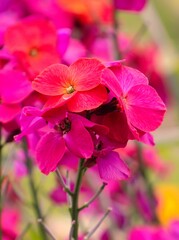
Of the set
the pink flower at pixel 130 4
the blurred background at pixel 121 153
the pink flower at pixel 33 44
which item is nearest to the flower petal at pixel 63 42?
the pink flower at pixel 33 44

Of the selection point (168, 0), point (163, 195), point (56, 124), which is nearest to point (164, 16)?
point (168, 0)

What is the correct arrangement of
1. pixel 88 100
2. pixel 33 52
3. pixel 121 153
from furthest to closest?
pixel 121 153 → pixel 33 52 → pixel 88 100

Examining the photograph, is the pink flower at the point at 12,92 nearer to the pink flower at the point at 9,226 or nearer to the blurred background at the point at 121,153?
the blurred background at the point at 121,153

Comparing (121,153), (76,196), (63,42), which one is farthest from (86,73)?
(121,153)

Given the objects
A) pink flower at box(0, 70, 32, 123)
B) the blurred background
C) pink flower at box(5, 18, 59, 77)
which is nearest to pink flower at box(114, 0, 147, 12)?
the blurred background

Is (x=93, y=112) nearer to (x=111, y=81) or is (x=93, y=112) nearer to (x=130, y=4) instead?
(x=111, y=81)

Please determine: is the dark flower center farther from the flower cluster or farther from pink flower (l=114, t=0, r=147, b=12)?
pink flower (l=114, t=0, r=147, b=12)
